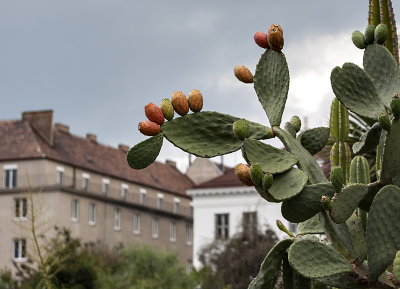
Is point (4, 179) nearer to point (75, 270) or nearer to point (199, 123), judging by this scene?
point (75, 270)

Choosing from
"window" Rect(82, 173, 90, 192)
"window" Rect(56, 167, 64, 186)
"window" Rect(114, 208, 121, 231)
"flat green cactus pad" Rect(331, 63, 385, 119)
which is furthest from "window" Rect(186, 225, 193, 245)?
"flat green cactus pad" Rect(331, 63, 385, 119)

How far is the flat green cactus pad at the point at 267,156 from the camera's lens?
2.85 metres

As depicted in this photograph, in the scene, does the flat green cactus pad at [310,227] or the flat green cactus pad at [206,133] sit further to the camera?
the flat green cactus pad at [310,227]

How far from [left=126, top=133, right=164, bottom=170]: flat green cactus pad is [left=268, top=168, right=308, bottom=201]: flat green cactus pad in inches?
17.4

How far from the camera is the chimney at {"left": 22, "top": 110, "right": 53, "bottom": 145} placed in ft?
188

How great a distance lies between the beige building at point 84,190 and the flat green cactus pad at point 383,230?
46685 millimetres

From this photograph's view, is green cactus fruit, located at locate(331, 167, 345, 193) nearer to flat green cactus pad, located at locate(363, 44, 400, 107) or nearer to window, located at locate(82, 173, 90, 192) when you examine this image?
flat green cactus pad, located at locate(363, 44, 400, 107)

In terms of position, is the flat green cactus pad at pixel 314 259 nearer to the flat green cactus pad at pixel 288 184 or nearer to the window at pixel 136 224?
the flat green cactus pad at pixel 288 184

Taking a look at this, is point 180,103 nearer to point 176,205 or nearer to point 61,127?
point 61,127

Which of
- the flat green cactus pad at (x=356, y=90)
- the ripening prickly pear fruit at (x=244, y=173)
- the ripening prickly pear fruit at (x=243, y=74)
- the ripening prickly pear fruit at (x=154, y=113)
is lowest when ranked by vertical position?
the ripening prickly pear fruit at (x=244, y=173)

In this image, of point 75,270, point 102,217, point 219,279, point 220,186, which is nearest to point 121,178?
point 102,217

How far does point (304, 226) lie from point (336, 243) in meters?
0.35

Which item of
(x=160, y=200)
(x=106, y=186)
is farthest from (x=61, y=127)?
(x=160, y=200)

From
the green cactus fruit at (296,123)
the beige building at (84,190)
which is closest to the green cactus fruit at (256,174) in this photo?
the green cactus fruit at (296,123)
